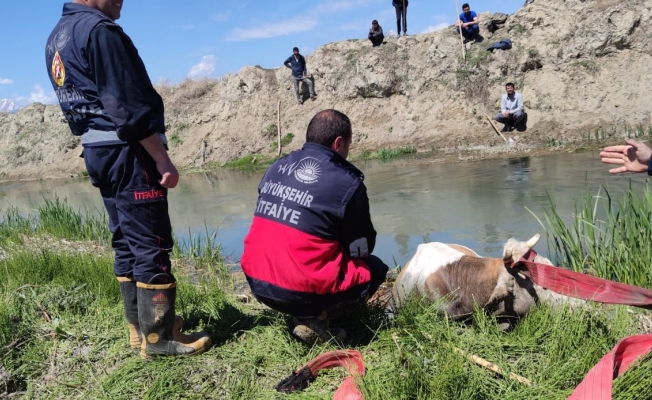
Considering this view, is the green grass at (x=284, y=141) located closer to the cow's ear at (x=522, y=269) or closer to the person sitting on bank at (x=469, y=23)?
the person sitting on bank at (x=469, y=23)

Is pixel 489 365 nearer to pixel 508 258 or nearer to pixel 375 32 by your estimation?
pixel 508 258

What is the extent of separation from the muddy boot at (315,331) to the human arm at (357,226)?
0.36m

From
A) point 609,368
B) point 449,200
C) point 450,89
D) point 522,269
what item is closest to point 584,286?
point 522,269

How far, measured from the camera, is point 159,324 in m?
2.41

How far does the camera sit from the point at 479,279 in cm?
254

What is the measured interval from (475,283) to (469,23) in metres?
16.5

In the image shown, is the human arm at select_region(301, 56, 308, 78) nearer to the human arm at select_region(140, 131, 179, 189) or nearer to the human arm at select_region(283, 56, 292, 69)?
the human arm at select_region(283, 56, 292, 69)

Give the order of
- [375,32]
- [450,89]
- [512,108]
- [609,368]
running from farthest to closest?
1. [375,32]
2. [450,89]
3. [512,108]
4. [609,368]

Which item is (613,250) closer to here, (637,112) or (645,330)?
(645,330)

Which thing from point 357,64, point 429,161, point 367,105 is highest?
point 357,64

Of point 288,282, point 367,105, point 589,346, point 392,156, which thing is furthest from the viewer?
point 367,105

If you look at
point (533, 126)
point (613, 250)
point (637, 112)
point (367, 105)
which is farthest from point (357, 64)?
point (613, 250)

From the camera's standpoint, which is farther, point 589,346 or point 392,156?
point 392,156

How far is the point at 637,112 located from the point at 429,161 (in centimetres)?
625
